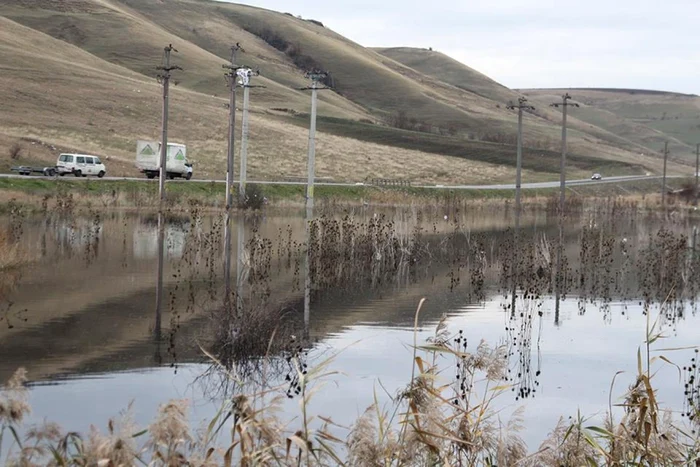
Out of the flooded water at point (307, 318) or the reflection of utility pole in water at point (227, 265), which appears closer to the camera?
the flooded water at point (307, 318)

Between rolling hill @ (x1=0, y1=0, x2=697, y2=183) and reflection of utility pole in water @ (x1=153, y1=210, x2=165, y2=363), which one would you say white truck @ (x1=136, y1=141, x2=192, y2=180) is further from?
reflection of utility pole in water @ (x1=153, y1=210, x2=165, y2=363)

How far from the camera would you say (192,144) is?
86875mm

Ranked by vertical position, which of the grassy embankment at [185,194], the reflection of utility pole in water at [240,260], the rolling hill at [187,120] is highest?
the rolling hill at [187,120]

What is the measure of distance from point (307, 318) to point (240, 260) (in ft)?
19.3

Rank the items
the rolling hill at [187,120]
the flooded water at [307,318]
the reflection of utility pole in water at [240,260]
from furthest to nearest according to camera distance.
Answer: the rolling hill at [187,120]
the reflection of utility pole in water at [240,260]
the flooded water at [307,318]

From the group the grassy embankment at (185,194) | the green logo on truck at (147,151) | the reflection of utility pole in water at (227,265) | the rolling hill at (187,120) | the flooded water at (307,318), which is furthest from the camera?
the rolling hill at (187,120)

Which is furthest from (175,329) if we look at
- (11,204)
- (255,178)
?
(255,178)

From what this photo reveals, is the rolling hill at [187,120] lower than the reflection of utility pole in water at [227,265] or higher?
higher

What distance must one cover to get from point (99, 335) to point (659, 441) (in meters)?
11.9

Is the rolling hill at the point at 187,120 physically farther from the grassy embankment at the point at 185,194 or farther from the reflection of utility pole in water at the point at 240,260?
the reflection of utility pole in water at the point at 240,260

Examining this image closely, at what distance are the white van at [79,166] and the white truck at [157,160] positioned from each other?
119 inches

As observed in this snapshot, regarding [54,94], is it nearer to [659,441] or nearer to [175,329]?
[175,329]

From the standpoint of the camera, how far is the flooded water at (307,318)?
1332 centimetres

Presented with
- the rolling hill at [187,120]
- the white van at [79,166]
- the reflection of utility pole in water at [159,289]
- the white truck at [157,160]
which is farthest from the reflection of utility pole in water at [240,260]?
the rolling hill at [187,120]
